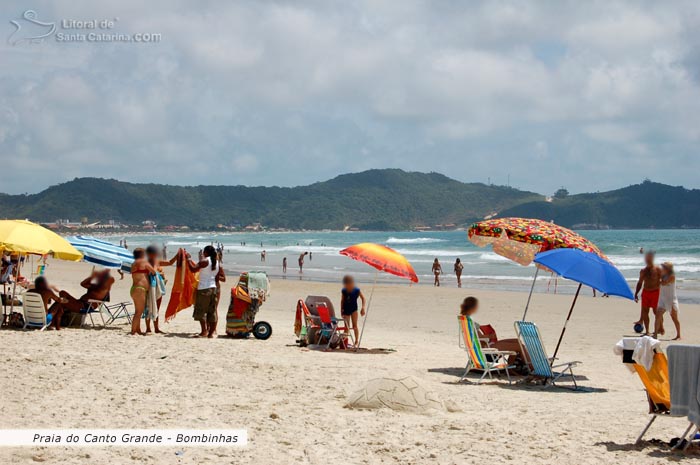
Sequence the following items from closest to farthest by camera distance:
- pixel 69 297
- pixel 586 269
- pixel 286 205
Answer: pixel 586 269
pixel 69 297
pixel 286 205

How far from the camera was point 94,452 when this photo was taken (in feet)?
16.6

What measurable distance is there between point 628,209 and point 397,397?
150264mm

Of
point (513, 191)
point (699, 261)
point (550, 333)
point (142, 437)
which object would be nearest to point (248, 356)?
point (142, 437)

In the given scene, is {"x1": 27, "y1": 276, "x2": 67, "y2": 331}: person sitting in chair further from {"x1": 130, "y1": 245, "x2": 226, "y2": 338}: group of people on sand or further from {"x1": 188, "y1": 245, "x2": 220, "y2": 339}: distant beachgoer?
{"x1": 188, "y1": 245, "x2": 220, "y2": 339}: distant beachgoer

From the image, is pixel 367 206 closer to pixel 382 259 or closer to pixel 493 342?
pixel 382 259

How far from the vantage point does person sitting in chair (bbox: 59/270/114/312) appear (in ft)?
38.6

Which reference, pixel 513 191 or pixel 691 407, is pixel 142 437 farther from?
pixel 513 191

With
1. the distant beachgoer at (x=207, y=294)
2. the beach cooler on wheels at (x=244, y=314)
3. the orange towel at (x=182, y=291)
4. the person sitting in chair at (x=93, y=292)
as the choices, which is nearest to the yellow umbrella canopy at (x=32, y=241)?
the person sitting in chair at (x=93, y=292)

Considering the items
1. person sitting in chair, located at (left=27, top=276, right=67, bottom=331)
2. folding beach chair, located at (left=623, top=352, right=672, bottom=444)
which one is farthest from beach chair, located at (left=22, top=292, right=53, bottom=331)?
folding beach chair, located at (left=623, top=352, right=672, bottom=444)

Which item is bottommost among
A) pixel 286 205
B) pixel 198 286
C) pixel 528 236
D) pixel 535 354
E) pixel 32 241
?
pixel 535 354

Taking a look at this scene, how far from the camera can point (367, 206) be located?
189375 millimetres

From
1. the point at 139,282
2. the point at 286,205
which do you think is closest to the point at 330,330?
the point at 139,282

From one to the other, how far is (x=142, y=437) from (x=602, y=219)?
148356 millimetres
